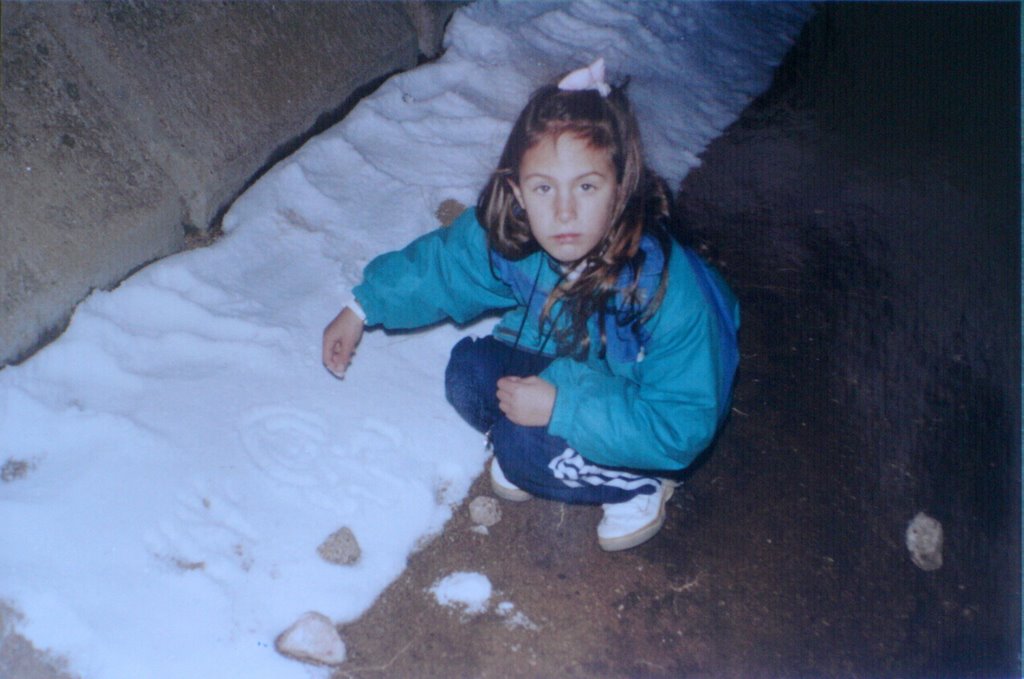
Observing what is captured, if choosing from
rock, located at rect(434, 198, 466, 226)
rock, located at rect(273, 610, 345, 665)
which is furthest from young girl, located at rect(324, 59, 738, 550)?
rock, located at rect(434, 198, 466, 226)

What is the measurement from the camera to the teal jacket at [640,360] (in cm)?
164

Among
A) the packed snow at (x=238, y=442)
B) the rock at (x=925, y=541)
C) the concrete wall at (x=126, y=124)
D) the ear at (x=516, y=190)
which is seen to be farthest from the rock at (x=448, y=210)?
the rock at (x=925, y=541)

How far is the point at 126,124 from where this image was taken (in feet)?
7.64

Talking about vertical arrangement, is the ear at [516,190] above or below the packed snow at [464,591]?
above

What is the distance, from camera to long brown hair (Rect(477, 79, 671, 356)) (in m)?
1.63

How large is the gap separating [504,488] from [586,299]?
68cm

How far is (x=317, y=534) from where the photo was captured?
6.31 feet

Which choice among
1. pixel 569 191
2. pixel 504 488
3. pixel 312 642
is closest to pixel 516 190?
pixel 569 191

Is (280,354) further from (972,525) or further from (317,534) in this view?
(972,525)

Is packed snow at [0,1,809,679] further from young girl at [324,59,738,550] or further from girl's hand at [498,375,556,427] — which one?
girl's hand at [498,375,556,427]

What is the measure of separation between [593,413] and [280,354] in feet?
3.48

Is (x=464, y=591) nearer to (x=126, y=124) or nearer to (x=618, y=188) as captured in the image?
(x=618, y=188)

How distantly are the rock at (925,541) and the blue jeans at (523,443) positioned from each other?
2.61ft

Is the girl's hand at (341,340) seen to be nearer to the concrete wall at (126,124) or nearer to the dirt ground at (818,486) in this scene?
the dirt ground at (818,486)
